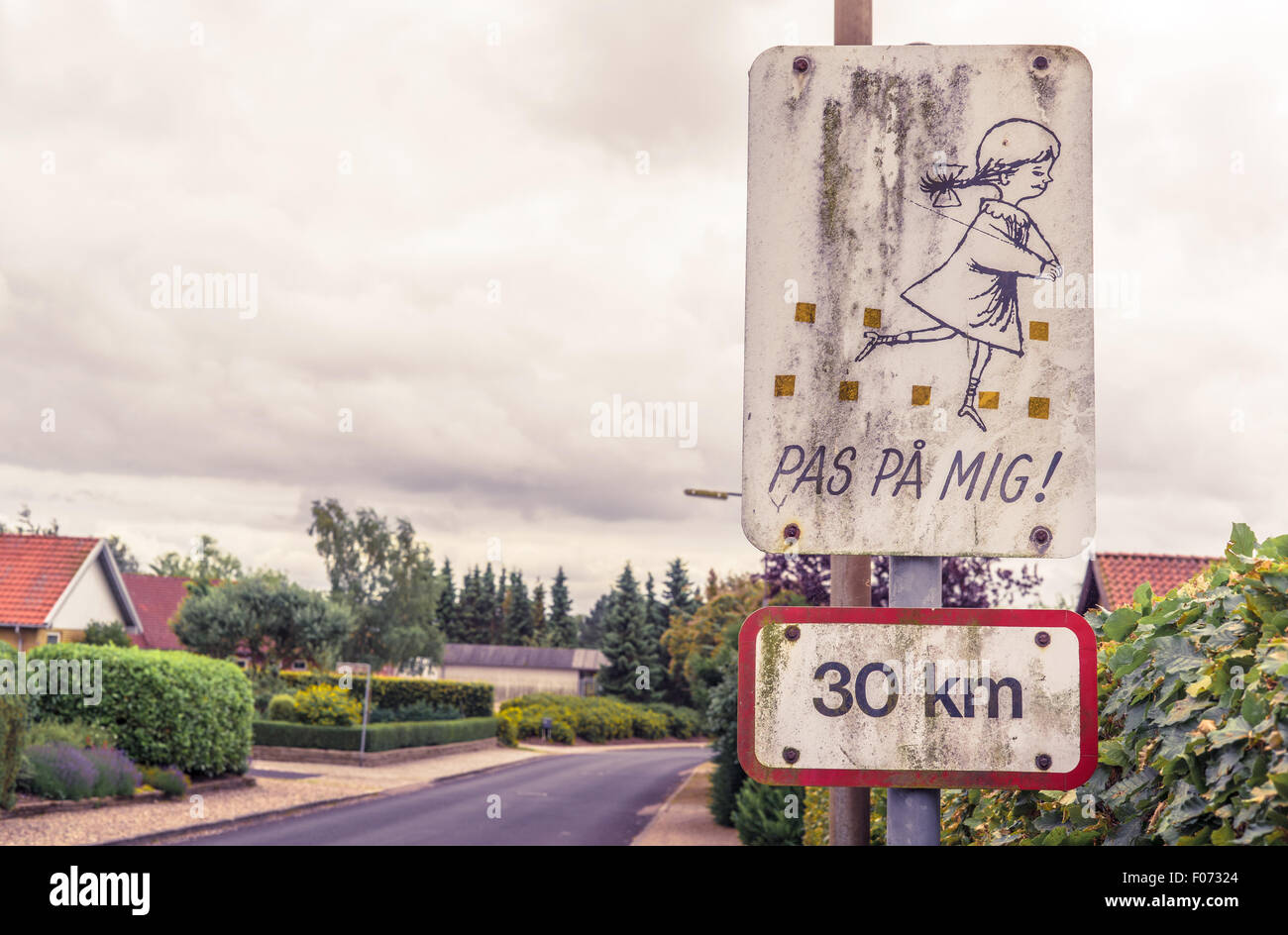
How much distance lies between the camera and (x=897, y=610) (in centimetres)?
159

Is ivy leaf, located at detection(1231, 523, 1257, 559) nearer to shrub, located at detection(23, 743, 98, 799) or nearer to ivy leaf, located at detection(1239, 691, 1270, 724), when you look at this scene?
ivy leaf, located at detection(1239, 691, 1270, 724)

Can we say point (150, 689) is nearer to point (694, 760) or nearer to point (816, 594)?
point (816, 594)

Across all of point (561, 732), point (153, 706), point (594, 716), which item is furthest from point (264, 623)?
point (594, 716)

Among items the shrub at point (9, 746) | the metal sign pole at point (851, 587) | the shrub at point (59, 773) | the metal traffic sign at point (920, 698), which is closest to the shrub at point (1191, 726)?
the metal traffic sign at point (920, 698)

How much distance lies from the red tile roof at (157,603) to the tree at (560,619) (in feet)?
153

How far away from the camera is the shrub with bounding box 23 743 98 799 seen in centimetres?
1555

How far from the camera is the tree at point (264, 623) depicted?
36344mm

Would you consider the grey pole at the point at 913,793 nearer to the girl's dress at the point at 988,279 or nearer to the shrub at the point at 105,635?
the girl's dress at the point at 988,279

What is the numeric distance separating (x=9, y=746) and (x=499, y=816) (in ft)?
26.4

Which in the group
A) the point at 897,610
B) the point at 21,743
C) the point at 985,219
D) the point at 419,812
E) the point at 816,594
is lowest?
the point at 419,812

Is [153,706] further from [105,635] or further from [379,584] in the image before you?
[379,584]

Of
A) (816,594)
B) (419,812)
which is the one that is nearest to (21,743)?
(419,812)
